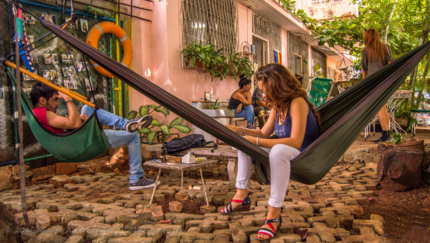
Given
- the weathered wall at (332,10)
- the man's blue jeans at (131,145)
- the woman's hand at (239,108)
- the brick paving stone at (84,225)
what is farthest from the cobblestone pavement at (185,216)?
the weathered wall at (332,10)

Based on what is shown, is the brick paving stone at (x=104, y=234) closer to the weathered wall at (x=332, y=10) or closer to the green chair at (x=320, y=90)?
the green chair at (x=320, y=90)

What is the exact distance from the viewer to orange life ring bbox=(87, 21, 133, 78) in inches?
140

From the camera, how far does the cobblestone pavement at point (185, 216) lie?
163 centimetres

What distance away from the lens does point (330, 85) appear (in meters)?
5.29

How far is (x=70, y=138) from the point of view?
2238 millimetres

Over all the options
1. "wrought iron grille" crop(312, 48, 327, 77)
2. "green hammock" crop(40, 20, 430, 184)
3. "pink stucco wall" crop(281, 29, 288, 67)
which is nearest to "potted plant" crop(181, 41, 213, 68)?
"green hammock" crop(40, 20, 430, 184)

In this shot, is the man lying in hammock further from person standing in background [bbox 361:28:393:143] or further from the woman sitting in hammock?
person standing in background [bbox 361:28:393:143]

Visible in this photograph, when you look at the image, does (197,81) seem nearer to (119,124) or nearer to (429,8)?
(119,124)

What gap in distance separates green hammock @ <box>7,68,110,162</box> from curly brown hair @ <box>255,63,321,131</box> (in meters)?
1.40

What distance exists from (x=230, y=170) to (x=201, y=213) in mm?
725

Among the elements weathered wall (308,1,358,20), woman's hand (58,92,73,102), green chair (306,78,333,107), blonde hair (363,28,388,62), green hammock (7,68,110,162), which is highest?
weathered wall (308,1,358,20)

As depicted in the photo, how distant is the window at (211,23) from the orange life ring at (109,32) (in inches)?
34.7

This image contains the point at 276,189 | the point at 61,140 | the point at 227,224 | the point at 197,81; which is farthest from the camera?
the point at 197,81

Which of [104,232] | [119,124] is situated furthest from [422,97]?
[104,232]
